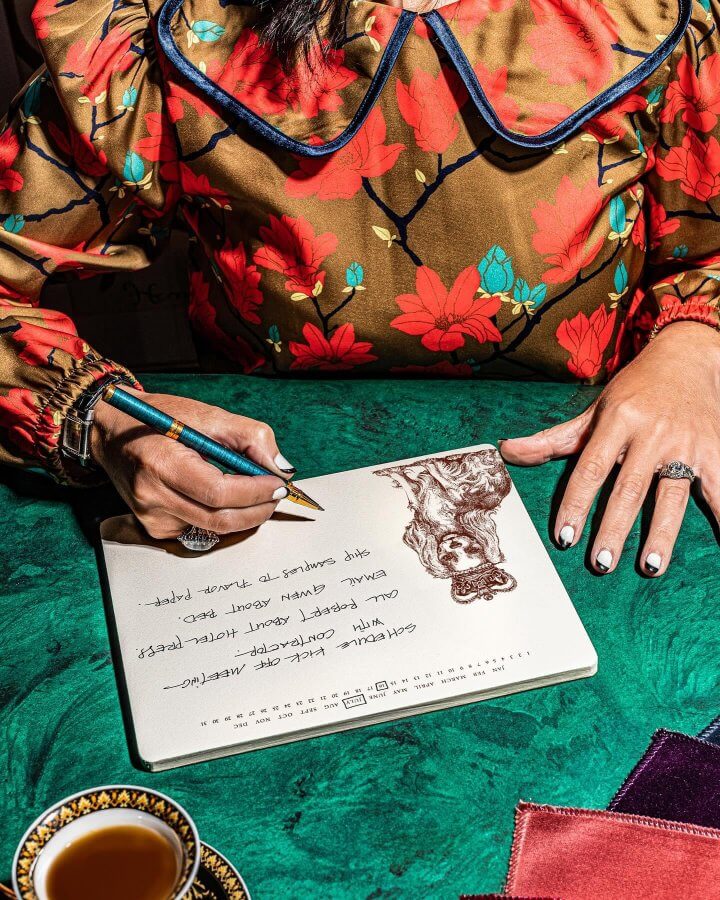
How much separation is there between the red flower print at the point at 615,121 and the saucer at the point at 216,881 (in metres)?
0.73

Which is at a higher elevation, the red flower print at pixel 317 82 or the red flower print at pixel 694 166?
the red flower print at pixel 317 82

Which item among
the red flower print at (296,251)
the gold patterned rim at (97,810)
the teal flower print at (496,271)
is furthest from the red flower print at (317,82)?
the gold patterned rim at (97,810)

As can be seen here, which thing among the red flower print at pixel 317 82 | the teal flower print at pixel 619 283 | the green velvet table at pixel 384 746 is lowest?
the green velvet table at pixel 384 746

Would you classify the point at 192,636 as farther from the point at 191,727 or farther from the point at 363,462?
the point at 363,462

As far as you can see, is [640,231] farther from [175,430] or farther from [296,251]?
[175,430]

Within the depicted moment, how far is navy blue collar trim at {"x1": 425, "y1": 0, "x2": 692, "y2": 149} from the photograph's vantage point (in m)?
0.84

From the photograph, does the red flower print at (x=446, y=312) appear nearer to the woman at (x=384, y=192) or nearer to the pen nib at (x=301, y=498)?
the woman at (x=384, y=192)

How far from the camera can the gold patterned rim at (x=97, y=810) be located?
477 mm

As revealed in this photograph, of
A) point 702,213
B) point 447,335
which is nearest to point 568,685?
point 447,335

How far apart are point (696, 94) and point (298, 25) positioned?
0.39m

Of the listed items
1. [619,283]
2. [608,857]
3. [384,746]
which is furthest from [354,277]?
[608,857]

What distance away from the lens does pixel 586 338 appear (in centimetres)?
99

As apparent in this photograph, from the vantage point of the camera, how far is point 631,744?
634mm

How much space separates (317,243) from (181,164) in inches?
6.2
